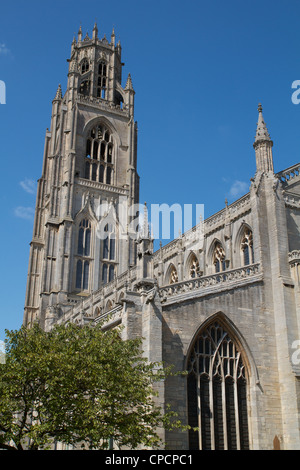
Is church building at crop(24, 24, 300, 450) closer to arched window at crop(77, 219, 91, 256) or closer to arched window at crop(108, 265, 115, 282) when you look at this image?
arched window at crop(77, 219, 91, 256)

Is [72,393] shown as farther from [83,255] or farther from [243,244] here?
[83,255]

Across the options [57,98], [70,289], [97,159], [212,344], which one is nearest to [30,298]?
[70,289]

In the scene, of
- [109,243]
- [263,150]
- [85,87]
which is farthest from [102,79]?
[263,150]

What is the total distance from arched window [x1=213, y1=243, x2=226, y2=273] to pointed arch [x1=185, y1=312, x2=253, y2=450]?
10.7 meters

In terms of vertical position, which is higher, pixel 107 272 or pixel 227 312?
pixel 107 272

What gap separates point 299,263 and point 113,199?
30.3m

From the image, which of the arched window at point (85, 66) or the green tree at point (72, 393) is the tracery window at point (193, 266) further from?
the arched window at point (85, 66)

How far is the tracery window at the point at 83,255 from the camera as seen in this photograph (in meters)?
50.7

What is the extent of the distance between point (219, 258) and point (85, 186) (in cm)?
2239

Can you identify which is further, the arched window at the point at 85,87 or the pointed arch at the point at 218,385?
the arched window at the point at 85,87

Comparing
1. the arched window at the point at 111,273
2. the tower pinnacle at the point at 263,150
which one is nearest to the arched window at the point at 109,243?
the arched window at the point at 111,273

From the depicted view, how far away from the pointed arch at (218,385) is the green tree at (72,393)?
4220 millimetres

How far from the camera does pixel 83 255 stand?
5141 cm

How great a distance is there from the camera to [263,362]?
81.3ft
